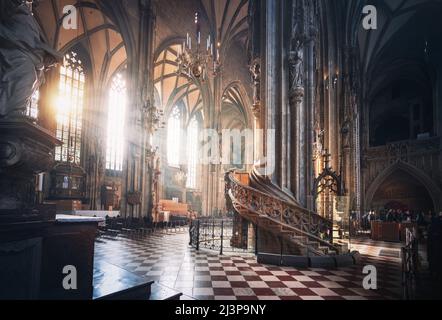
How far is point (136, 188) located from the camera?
15547 mm

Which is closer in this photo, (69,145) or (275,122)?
(275,122)

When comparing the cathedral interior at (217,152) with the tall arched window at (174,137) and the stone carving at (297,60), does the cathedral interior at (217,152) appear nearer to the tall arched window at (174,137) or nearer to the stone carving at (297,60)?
the stone carving at (297,60)

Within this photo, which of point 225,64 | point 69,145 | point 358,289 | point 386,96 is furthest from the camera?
point 386,96

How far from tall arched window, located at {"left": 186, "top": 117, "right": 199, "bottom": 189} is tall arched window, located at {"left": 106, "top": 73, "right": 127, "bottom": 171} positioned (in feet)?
33.0

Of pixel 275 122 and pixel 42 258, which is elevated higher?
pixel 275 122

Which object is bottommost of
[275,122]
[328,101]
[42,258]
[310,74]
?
[42,258]

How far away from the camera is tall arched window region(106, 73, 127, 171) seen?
962 inches

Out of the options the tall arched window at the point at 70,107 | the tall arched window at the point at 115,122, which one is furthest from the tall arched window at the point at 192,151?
the tall arched window at the point at 70,107

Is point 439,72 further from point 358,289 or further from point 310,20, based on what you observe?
point 358,289

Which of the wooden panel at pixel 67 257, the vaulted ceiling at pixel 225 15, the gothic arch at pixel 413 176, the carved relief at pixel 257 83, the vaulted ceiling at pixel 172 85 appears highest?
the vaulted ceiling at pixel 225 15

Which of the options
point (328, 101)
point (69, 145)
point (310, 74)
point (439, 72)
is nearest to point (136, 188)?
point (69, 145)

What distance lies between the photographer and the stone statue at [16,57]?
2.27 m

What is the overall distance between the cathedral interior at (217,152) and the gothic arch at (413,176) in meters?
0.11
